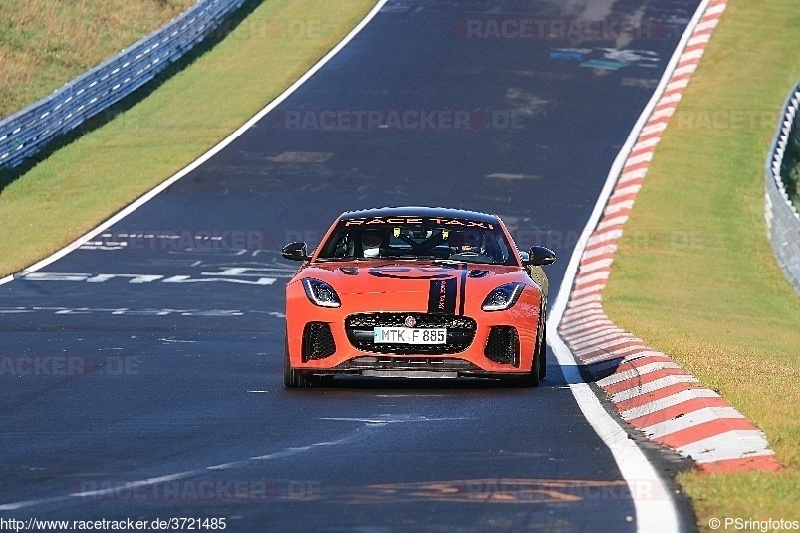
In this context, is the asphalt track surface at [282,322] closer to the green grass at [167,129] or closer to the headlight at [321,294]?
the headlight at [321,294]

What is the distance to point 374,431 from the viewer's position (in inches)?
368

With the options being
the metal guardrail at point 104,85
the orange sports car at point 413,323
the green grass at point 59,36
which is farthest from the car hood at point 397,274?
the green grass at point 59,36

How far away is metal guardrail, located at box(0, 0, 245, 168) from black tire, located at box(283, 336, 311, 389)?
19416mm

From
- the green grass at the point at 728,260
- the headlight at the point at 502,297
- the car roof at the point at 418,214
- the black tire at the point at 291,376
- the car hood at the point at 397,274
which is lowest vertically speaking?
the green grass at the point at 728,260

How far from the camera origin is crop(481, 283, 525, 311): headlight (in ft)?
38.7

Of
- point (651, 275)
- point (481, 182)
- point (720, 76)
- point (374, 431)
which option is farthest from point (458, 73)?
point (374, 431)

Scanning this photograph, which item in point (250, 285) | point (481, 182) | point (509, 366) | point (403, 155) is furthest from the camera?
point (403, 155)

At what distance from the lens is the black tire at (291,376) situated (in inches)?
465

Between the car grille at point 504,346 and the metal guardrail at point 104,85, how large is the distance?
20012 mm

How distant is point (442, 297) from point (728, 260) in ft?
48.3

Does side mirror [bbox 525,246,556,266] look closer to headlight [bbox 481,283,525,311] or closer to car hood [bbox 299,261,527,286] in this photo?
car hood [bbox 299,261,527,286]

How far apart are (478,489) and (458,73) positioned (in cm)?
3104

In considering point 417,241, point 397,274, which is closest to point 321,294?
point 397,274

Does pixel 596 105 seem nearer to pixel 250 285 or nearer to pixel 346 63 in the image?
pixel 346 63
